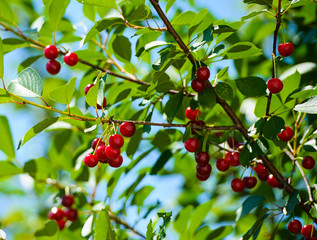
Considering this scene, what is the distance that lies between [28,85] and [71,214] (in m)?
1.04

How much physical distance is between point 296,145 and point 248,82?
540 millimetres

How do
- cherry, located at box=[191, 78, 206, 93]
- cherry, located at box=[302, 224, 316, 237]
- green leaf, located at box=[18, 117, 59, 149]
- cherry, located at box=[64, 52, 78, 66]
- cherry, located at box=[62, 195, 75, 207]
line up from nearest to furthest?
1. green leaf, located at box=[18, 117, 59, 149]
2. cherry, located at box=[191, 78, 206, 93]
3. cherry, located at box=[302, 224, 316, 237]
4. cherry, located at box=[64, 52, 78, 66]
5. cherry, located at box=[62, 195, 75, 207]

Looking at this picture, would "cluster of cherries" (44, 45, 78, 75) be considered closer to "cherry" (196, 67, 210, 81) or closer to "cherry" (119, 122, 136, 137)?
"cherry" (119, 122, 136, 137)

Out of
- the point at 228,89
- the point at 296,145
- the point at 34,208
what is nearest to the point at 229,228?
the point at 296,145

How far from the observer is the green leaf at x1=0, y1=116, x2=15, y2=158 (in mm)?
1922

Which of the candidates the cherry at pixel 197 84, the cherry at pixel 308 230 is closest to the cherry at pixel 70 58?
the cherry at pixel 197 84

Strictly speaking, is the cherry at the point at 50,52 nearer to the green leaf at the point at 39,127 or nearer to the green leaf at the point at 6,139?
the green leaf at the point at 6,139

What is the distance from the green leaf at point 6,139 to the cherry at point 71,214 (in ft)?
1.37

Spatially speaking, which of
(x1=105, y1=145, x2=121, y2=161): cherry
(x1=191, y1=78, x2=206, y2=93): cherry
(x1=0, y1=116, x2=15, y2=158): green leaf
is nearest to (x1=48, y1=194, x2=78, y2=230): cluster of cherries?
(x1=0, y1=116, x2=15, y2=158): green leaf

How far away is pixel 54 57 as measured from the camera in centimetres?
173

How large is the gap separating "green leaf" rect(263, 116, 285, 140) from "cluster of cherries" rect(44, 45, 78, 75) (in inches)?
34.3

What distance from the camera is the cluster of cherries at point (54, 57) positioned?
1688mm

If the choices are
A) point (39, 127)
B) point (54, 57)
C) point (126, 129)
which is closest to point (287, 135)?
point (126, 129)

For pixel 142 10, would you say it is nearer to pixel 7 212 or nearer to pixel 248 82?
pixel 248 82
